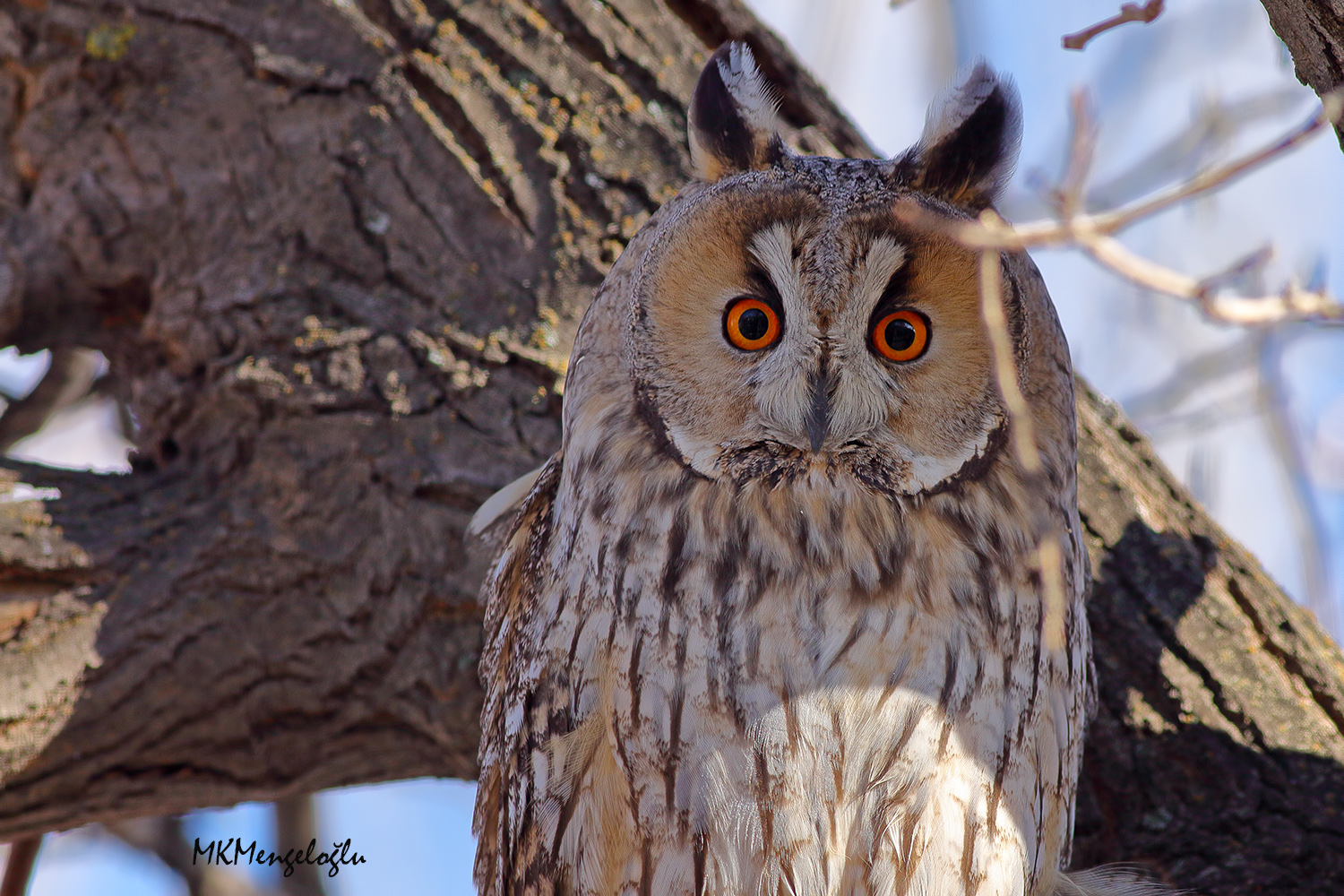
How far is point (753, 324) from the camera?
1.53m

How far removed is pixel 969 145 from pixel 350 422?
1309mm

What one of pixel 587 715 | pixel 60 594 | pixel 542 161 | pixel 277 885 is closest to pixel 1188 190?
pixel 587 715

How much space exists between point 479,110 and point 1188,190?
5.77 ft

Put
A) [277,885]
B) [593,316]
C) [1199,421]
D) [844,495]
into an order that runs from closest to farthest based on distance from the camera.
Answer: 1. [844,495]
2. [593,316]
3. [277,885]
4. [1199,421]

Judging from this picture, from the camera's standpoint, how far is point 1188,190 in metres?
0.85

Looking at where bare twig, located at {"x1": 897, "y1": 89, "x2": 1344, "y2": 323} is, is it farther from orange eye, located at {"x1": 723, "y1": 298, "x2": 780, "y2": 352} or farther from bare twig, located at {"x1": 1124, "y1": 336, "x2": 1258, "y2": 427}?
bare twig, located at {"x1": 1124, "y1": 336, "x2": 1258, "y2": 427}

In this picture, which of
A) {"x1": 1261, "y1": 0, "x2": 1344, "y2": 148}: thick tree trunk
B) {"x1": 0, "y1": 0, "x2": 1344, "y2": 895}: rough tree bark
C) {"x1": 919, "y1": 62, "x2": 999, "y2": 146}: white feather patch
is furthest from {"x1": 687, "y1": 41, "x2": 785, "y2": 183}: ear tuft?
{"x1": 1261, "y1": 0, "x2": 1344, "y2": 148}: thick tree trunk

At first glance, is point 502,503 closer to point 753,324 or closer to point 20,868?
point 753,324

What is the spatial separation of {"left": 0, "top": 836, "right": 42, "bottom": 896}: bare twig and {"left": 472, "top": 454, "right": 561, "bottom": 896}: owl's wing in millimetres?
1148

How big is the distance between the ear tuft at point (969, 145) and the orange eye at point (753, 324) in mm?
302

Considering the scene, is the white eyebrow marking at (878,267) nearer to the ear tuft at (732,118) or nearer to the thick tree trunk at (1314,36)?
the ear tuft at (732,118)

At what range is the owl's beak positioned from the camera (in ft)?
4.79

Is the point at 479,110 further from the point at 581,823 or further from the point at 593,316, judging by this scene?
the point at 581,823

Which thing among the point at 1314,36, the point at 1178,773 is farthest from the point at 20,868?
the point at 1314,36
